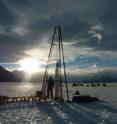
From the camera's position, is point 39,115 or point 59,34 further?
point 59,34

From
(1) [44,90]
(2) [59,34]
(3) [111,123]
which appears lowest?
(3) [111,123]

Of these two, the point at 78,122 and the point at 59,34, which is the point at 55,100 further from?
the point at 78,122

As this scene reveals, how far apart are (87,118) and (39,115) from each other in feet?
13.7

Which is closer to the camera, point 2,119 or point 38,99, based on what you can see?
point 2,119

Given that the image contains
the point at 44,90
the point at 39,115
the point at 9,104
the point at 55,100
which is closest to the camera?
the point at 39,115

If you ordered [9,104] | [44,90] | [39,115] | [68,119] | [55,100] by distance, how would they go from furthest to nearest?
[44,90] → [55,100] → [9,104] → [39,115] → [68,119]

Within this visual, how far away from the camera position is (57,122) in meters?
22.6

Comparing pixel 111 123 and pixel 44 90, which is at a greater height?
pixel 44 90

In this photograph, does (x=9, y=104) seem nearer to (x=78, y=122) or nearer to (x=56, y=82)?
(x=56, y=82)

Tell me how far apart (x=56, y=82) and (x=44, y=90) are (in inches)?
124

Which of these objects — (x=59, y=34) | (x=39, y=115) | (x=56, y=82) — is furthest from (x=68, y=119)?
(x=59, y=34)

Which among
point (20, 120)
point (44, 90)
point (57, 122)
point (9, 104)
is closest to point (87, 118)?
point (57, 122)

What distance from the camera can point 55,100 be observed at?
38594 mm

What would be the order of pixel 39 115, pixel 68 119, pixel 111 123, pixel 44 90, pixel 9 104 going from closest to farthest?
pixel 111 123
pixel 68 119
pixel 39 115
pixel 9 104
pixel 44 90
